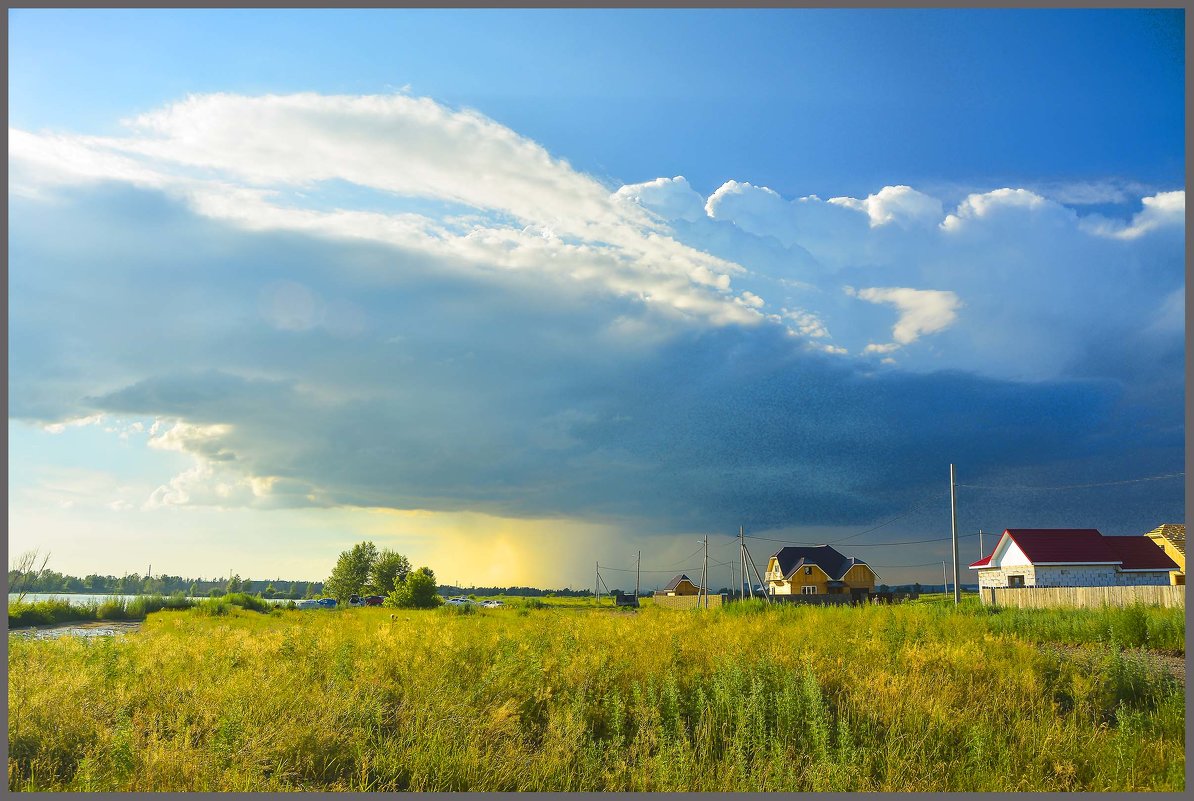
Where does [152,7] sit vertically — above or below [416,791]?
above

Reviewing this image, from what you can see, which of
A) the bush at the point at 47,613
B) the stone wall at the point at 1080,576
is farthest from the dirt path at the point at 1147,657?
the stone wall at the point at 1080,576

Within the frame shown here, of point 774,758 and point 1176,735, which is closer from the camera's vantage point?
point 774,758

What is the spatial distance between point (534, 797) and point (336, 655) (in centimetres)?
554

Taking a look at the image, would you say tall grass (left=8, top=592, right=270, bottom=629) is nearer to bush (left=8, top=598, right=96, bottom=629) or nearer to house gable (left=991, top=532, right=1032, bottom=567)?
bush (left=8, top=598, right=96, bottom=629)

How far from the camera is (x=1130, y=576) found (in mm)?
49969

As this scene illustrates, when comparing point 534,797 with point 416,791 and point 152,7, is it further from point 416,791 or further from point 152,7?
point 152,7

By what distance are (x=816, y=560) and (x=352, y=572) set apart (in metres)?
60.4

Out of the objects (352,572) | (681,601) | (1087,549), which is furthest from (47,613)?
(352,572)

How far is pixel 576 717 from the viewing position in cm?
902

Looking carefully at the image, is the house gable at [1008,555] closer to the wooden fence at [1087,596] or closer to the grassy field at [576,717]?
the wooden fence at [1087,596]

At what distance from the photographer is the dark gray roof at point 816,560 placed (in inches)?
2776

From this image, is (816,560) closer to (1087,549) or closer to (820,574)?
(820,574)

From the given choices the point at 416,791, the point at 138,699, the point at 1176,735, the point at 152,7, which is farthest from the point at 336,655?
the point at 1176,735

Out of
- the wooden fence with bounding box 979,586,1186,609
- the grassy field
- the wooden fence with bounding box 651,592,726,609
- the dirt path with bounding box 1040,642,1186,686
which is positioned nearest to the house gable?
the wooden fence with bounding box 979,586,1186,609
